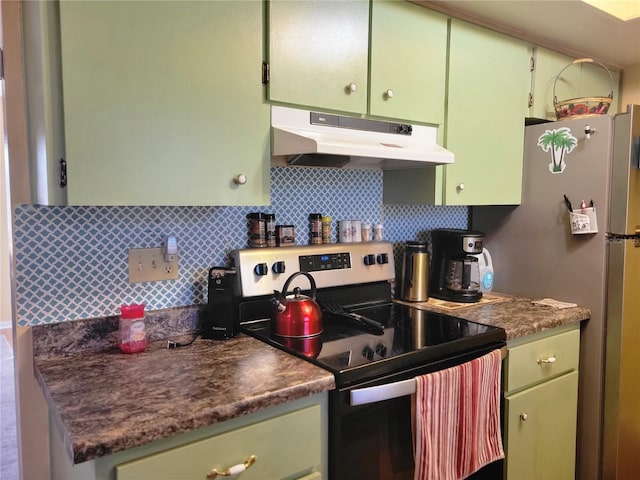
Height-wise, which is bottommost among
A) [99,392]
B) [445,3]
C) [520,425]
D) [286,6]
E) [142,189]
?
[520,425]

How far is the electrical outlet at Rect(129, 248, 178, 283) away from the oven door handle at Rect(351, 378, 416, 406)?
2.44 feet

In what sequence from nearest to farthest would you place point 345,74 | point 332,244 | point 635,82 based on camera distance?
point 345,74
point 332,244
point 635,82

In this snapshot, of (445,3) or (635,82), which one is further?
(635,82)

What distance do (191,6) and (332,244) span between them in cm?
97

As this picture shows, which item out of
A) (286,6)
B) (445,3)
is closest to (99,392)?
(286,6)

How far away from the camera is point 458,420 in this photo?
1.43 m

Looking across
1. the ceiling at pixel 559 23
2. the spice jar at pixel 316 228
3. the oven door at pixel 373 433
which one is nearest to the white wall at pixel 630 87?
the ceiling at pixel 559 23

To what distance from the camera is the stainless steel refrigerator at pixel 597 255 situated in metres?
1.83

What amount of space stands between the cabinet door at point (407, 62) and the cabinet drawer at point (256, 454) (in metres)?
1.07

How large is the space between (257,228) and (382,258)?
570 mm

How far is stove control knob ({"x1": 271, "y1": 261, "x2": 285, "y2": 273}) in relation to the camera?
5.51 ft

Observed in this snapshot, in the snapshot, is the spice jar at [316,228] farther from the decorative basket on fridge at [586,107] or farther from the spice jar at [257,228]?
the decorative basket on fridge at [586,107]

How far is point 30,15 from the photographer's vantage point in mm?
1187

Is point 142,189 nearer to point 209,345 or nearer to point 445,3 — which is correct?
point 209,345
